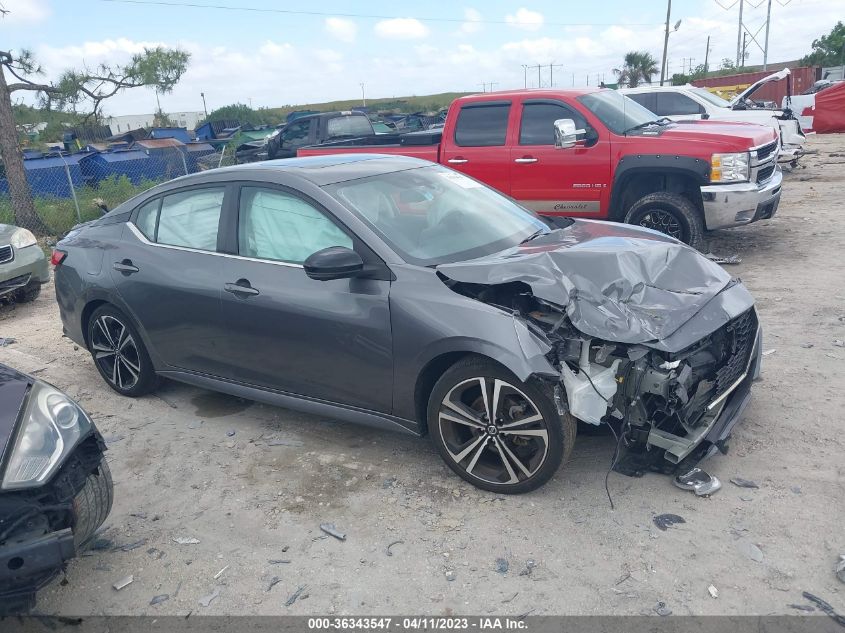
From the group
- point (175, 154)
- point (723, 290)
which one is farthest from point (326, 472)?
point (175, 154)

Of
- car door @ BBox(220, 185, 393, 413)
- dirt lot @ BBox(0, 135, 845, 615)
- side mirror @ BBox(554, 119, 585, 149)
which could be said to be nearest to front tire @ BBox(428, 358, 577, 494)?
dirt lot @ BBox(0, 135, 845, 615)

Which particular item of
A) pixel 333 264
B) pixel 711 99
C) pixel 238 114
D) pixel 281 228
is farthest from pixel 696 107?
pixel 238 114

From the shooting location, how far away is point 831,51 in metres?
52.5

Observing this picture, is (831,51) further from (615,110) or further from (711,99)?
(615,110)

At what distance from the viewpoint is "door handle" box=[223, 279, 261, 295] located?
13.6 ft

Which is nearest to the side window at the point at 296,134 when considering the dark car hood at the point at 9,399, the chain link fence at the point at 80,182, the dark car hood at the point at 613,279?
the chain link fence at the point at 80,182

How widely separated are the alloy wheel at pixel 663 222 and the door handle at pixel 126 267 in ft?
17.4

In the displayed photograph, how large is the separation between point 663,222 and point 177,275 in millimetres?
5392

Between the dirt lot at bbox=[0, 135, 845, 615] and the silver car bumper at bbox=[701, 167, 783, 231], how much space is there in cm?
274

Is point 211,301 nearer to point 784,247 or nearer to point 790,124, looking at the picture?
point 784,247

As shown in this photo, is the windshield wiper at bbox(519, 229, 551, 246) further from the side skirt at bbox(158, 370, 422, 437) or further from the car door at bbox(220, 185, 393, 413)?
the side skirt at bbox(158, 370, 422, 437)

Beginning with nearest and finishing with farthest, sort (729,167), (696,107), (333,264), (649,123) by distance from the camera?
(333,264)
(729,167)
(649,123)
(696,107)

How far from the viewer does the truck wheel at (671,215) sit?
291 inches

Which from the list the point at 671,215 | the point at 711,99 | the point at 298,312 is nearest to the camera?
the point at 298,312
